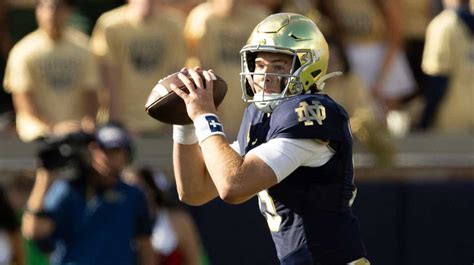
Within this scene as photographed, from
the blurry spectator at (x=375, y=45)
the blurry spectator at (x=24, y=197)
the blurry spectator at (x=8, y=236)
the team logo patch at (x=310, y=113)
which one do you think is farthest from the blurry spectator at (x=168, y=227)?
the team logo patch at (x=310, y=113)

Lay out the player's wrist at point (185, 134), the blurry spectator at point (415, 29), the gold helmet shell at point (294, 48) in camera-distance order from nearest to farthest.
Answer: the gold helmet shell at point (294, 48)
the player's wrist at point (185, 134)
the blurry spectator at point (415, 29)

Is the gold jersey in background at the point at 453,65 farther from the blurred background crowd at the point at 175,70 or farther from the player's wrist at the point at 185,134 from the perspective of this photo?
the player's wrist at the point at 185,134

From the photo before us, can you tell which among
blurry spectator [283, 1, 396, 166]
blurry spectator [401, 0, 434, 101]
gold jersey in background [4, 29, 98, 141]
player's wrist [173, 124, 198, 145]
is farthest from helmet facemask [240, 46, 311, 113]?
blurry spectator [401, 0, 434, 101]

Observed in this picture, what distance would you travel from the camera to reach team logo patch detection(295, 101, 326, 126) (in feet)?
15.2

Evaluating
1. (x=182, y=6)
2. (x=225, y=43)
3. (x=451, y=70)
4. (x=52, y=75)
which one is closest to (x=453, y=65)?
(x=451, y=70)

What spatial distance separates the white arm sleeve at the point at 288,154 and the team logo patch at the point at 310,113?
0.23 feet

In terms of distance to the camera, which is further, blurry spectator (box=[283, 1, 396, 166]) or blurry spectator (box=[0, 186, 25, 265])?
blurry spectator (box=[283, 1, 396, 166])

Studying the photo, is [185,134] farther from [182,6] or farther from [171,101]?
[182,6]

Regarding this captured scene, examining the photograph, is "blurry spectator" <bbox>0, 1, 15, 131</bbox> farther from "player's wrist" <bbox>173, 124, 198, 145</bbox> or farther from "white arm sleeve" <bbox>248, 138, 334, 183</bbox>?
"white arm sleeve" <bbox>248, 138, 334, 183</bbox>

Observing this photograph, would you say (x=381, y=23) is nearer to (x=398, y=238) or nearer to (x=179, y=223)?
(x=398, y=238)

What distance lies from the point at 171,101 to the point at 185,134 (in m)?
0.20

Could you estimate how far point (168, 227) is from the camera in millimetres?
8352

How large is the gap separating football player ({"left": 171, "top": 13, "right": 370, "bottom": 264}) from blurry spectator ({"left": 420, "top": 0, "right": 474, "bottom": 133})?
14.3 feet

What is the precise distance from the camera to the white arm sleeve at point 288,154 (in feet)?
14.9
